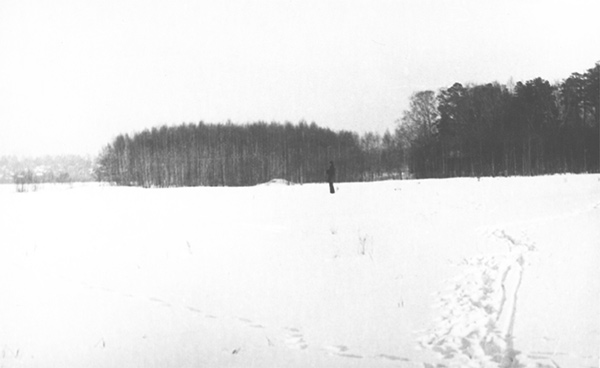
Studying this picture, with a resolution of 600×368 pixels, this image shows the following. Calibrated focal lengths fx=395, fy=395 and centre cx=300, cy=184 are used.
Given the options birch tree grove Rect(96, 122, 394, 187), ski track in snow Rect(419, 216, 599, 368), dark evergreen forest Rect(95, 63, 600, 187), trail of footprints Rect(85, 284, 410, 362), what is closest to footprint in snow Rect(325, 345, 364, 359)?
trail of footprints Rect(85, 284, 410, 362)

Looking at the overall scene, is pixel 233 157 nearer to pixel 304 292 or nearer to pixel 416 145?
pixel 416 145

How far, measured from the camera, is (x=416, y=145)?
3016cm

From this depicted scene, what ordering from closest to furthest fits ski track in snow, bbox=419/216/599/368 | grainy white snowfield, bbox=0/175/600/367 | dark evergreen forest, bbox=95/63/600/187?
ski track in snow, bbox=419/216/599/368 < grainy white snowfield, bbox=0/175/600/367 < dark evergreen forest, bbox=95/63/600/187

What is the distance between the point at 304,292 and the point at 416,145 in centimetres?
2594

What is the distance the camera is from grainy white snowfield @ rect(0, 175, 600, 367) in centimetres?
435

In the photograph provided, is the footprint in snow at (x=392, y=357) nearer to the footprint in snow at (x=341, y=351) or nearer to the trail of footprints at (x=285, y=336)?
the trail of footprints at (x=285, y=336)

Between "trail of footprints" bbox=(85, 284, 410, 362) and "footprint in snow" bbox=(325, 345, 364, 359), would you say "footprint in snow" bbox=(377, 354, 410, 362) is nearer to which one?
"trail of footprints" bbox=(85, 284, 410, 362)

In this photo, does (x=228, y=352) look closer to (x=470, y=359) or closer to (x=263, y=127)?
(x=470, y=359)

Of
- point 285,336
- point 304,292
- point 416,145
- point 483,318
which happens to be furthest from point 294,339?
point 416,145

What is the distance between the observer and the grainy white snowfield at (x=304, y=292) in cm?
435

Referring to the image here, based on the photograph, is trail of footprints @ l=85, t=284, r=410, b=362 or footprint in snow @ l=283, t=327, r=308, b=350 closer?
trail of footprints @ l=85, t=284, r=410, b=362

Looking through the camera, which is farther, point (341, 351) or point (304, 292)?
point (304, 292)

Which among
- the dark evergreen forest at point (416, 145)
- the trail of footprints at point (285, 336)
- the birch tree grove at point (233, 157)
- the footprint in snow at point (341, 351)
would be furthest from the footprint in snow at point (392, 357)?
the birch tree grove at point (233, 157)

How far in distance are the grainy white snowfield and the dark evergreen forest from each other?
7184mm
